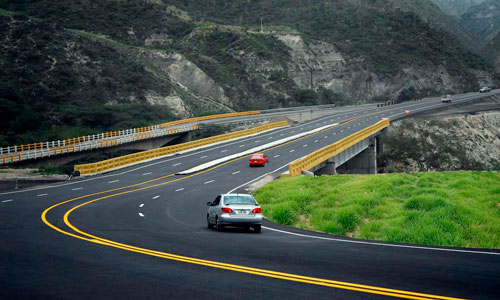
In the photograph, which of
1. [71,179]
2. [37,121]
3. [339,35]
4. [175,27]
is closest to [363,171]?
[71,179]

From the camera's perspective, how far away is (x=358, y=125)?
8206cm

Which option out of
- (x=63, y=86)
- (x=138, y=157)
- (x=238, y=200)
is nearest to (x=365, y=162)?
(x=138, y=157)

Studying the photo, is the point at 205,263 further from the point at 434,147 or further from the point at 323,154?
the point at 434,147

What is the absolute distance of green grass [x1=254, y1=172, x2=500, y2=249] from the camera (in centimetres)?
1602

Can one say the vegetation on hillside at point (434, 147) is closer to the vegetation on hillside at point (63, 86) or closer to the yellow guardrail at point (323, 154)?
the yellow guardrail at point (323, 154)

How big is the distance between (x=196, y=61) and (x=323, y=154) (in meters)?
86.8

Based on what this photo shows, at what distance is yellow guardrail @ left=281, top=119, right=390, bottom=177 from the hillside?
1541 inches

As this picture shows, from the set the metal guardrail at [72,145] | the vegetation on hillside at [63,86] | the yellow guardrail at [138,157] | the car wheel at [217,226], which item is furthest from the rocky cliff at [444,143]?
the car wheel at [217,226]

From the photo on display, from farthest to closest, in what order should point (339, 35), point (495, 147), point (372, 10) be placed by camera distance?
point (372, 10)
point (339, 35)
point (495, 147)

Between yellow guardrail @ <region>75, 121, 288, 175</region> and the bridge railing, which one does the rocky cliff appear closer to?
yellow guardrail @ <region>75, 121, 288, 175</region>

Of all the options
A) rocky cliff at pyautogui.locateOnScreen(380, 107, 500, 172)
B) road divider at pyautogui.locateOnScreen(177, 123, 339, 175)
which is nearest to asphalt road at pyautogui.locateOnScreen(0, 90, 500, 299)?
road divider at pyautogui.locateOnScreen(177, 123, 339, 175)

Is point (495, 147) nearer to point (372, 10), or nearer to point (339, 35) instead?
point (339, 35)

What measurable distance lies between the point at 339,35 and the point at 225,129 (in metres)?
94.8

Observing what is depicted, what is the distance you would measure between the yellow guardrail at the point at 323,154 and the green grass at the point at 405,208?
11.0 meters
